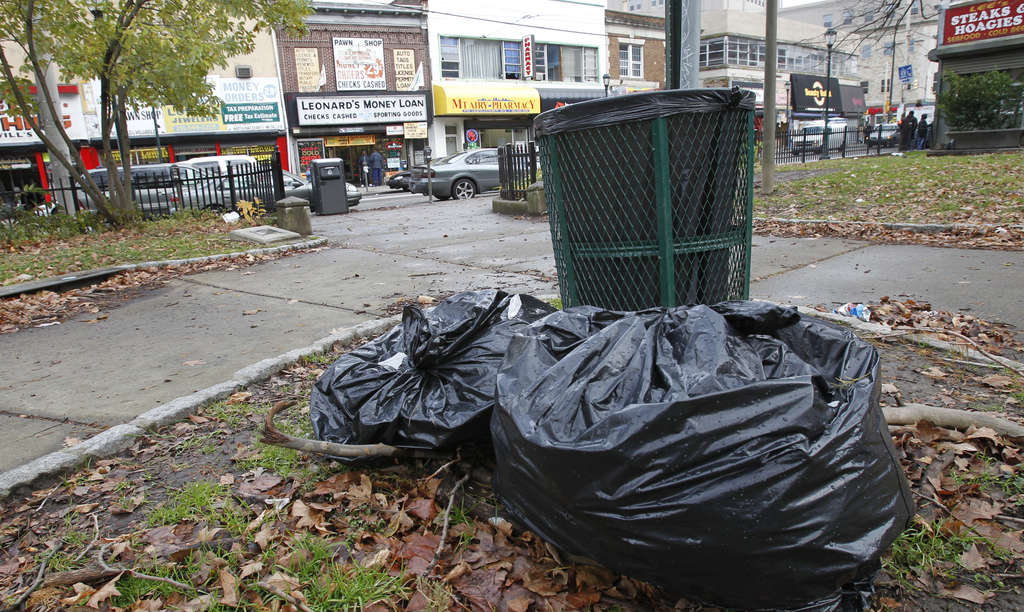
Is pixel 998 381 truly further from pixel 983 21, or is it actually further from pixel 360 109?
pixel 360 109

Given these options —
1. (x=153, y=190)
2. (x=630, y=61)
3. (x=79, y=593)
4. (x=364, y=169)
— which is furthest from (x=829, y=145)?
(x=79, y=593)

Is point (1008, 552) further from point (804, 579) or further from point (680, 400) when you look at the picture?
point (680, 400)

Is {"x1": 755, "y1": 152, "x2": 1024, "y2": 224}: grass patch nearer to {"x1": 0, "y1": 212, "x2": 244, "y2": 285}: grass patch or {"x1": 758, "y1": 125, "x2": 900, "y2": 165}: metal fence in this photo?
{"x1": 0, "y1": 212, "x2": 244, "y2": 285}: grass patch

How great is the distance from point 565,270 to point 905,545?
171 cm

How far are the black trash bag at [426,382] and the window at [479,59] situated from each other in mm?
29182

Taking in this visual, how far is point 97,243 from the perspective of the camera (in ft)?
29.5

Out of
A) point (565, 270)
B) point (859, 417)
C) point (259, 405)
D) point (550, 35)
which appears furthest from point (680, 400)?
point (550, 35)

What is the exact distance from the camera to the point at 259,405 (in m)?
3.27

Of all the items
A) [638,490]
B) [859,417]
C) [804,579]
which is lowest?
[804,579]

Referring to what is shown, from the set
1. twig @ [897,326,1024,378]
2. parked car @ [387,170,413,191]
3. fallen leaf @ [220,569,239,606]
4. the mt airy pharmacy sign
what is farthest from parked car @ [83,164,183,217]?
the mt airy pharmacy sign

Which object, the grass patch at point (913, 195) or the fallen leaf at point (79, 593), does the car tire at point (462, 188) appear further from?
the fallen leaf at point (79, 593)

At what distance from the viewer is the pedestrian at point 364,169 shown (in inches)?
1091

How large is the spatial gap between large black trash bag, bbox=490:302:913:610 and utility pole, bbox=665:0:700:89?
2.40m

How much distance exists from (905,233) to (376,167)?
23.1 m
